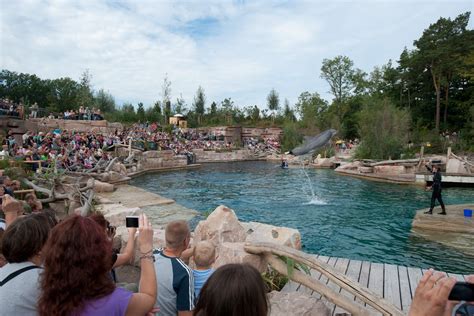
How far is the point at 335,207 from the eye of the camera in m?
11.9

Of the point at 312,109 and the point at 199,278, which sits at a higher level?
the point at 312,109

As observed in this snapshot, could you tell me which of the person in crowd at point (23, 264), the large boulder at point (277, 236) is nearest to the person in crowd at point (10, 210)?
the person in crowd at point (23, 264)

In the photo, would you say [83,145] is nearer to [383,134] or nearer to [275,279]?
[275,279]

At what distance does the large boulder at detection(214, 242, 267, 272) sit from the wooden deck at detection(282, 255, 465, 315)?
0.42 m

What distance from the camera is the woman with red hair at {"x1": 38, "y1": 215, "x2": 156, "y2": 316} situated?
1.37m

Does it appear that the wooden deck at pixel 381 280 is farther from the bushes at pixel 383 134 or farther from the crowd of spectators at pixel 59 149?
the bushes at pixel 383 134

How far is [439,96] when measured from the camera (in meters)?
30.7

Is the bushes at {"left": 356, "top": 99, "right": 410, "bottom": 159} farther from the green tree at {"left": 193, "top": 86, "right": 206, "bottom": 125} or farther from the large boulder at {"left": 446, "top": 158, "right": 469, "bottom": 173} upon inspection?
the green tree at {"left": 193, "top": 86, "right": 206, "bottom": 125}

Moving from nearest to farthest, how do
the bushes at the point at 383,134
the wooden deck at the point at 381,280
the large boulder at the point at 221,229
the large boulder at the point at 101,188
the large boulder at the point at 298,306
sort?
the large boulder at the point at 298,306 → the wooden deck at the point at 381,280 → the large boulder at the point at 221,229 → the large boulder at the point at 101,188 → the bushes at the point at 383,134

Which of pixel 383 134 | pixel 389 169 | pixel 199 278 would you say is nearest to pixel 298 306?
pixel 199 278

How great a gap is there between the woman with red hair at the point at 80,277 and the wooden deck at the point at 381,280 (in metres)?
2.58

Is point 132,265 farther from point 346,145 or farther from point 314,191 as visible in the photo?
point 346,145

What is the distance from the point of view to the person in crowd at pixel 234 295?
1192 millimetres

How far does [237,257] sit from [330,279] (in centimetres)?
106
